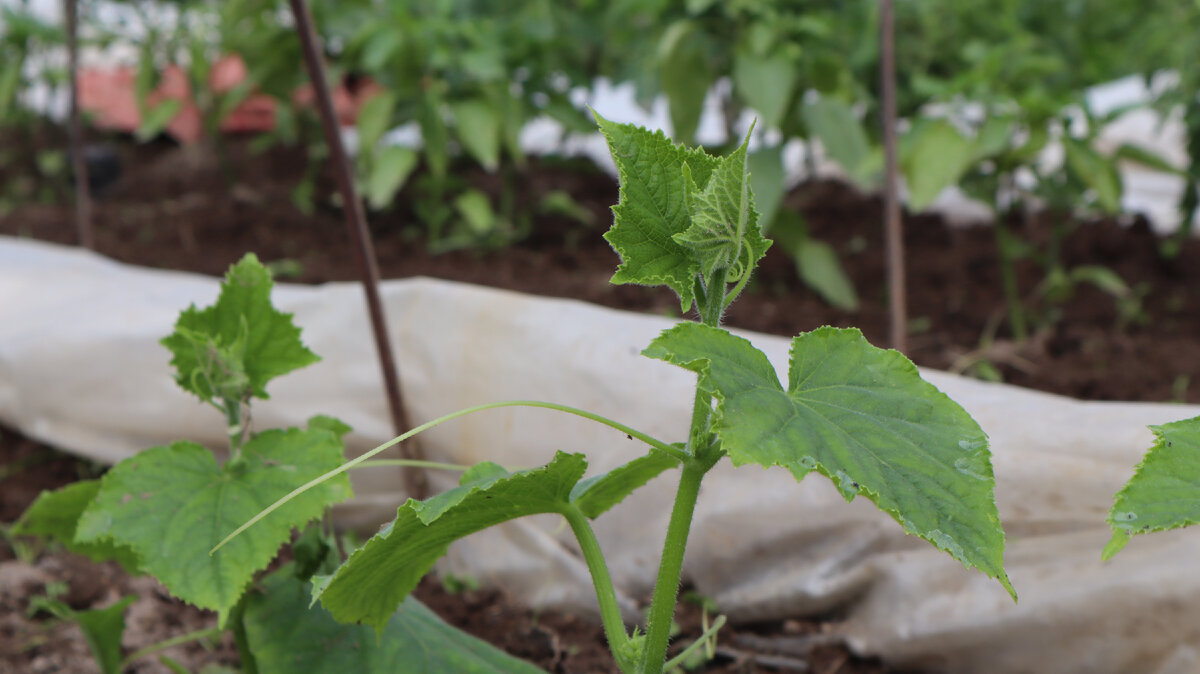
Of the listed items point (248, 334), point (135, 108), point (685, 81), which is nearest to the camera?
point (248, 334)

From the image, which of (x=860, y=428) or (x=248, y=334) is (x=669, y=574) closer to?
(x=860, y=428)

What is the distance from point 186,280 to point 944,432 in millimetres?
1588

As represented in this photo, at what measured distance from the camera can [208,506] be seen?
895 millimetres

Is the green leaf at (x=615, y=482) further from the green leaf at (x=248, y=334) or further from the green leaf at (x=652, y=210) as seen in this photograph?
the green leaf at (x=248, y=334)

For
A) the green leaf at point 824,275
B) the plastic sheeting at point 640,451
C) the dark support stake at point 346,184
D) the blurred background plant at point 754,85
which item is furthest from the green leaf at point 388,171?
the dark support stake at point 346,184

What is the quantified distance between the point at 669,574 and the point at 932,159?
4.79 feet

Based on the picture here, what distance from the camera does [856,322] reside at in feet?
7.09

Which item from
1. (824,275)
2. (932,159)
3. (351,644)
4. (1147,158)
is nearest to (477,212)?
(824,275)

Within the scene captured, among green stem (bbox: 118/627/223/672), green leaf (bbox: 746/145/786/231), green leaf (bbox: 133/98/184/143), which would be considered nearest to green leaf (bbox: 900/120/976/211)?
green leaf (bbox: 746/145/786/231)

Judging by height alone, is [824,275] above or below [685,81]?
below

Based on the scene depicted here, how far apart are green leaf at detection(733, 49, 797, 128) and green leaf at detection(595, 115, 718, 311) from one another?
143 cm

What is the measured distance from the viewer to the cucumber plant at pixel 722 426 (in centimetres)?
61

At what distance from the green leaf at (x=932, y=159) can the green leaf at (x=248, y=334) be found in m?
1.29

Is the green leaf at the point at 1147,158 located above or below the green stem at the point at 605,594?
above
